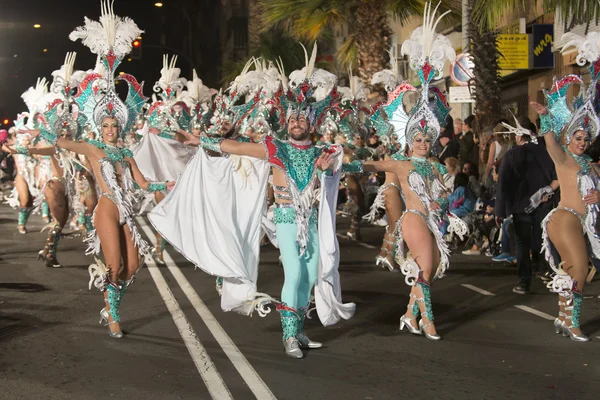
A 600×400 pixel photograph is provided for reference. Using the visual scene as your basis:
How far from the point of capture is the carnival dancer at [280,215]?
8430mm

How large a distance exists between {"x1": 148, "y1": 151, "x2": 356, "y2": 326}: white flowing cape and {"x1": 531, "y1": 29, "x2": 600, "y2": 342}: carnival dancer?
208 cm

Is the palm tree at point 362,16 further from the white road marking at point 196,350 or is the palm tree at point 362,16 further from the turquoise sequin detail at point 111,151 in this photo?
the turquoise sequin detail at point 111,151

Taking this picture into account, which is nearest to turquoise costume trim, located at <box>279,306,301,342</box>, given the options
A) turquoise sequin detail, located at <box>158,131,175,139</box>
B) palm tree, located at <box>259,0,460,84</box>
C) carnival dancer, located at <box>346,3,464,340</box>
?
carnival dancer, located at <box>346,3,464,340</box>

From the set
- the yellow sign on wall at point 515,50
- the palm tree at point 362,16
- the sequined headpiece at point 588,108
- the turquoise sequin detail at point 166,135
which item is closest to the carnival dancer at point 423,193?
the sequined headpiece at point 588,108

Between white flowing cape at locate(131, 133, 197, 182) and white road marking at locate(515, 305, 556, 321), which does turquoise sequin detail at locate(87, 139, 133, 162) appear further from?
white flowing cape at locate(131, 133, 197, 182)

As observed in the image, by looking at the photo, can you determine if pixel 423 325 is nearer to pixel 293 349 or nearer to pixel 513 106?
pixel 293 349

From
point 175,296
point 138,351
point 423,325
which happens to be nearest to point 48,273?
point 175,296

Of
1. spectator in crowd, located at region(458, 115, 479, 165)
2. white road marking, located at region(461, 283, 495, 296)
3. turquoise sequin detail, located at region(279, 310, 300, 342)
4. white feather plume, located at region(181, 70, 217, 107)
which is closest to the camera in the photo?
turquoise sequin detail, located at region(279, 310, 300, 342)

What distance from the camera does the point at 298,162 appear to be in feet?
28.0

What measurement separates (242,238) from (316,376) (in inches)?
89.3

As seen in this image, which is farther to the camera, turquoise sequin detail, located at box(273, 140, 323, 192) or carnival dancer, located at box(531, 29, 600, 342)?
carnival dancer, located at box(531, 29, 600, 342)

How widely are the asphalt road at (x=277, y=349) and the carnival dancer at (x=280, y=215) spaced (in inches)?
15.4

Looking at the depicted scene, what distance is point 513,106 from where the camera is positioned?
28156 millimetres

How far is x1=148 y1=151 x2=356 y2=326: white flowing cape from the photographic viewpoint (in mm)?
9070
